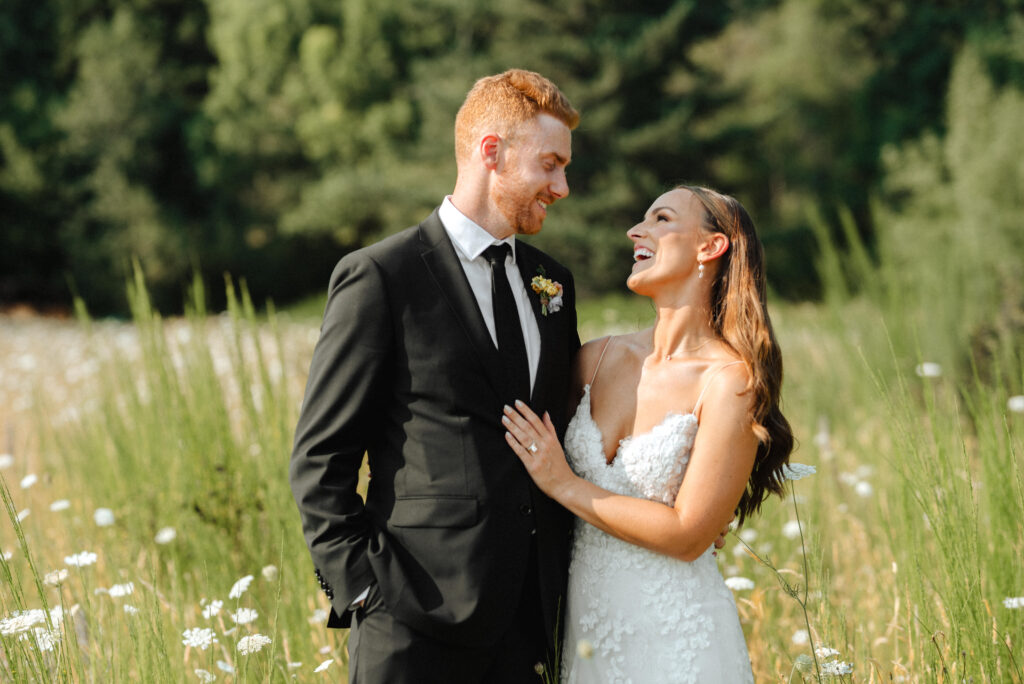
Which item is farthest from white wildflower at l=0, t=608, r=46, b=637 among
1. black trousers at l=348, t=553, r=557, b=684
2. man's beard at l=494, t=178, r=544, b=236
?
man's beard at l=494, t=178, r=544, b=236

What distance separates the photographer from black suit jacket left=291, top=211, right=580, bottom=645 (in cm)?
244

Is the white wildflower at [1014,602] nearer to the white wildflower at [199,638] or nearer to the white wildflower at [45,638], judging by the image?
the white wildflower at [199,638]

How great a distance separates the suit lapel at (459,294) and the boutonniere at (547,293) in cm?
25

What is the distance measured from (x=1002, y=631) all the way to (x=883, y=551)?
1.46 m

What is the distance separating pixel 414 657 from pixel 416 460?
544 millimetres

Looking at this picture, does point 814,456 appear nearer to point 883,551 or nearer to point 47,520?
point 883,551

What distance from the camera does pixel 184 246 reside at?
101ft

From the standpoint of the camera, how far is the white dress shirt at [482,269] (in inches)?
105

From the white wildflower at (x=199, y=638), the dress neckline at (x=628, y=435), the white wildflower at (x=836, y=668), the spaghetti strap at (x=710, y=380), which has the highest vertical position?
the spaghetti strap at (x=710, y=380)

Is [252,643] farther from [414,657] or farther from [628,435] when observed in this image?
[628,435]

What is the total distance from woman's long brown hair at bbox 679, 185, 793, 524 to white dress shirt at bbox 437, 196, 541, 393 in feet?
2.01

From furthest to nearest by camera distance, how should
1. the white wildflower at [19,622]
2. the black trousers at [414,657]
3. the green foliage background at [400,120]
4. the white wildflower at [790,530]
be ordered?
the green foliage background at [400,120] → the white wildflower at [790,530] → the black trousers at [414,657] → the white wildflower at [19,622]

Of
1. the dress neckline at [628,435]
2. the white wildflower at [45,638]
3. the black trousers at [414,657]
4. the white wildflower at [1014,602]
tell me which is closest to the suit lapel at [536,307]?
the dress neckline at [628,435]

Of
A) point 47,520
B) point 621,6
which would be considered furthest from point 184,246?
point 47,520
